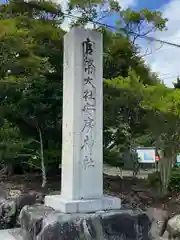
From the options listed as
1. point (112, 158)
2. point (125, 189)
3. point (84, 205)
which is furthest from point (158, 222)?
point (112, 158)

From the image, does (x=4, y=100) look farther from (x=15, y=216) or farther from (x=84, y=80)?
(x=84, y=80)

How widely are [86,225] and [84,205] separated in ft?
0.96

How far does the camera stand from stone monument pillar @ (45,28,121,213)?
15.4 feet

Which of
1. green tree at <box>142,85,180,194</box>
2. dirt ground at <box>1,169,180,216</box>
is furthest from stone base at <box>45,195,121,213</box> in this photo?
green tree at <box>142,85,180,194</box>


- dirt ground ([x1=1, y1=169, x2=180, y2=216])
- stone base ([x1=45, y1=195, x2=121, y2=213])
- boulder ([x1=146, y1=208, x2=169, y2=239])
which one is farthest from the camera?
dirt ground ([x1=1, y1=169, x2=180, y2=216])

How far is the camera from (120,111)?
27.3ft

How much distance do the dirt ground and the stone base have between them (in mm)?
1821

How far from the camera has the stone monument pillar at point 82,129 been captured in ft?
15.4

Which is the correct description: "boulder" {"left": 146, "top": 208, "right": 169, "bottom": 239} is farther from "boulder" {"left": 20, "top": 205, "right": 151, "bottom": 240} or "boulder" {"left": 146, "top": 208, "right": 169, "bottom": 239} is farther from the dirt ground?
"boulder" {"left": 20, "top": 205, "right": 151, "bottom": 240}

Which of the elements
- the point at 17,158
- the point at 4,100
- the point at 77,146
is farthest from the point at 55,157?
the point at 77,146

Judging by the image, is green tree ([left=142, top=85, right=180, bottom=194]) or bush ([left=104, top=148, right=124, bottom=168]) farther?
bush ([left=104, top=148, right=124, bottom=168])

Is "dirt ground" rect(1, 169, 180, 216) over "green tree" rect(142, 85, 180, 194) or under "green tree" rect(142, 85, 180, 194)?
under

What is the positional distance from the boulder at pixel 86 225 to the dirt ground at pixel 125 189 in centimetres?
185

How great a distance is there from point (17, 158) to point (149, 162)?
7012 millimetres
